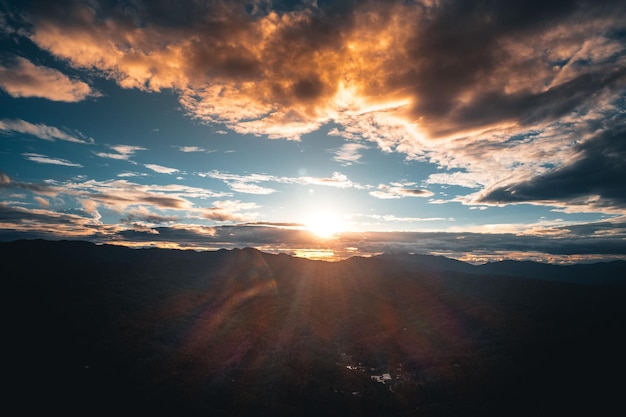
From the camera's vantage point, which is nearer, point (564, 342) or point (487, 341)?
point (564, 342)

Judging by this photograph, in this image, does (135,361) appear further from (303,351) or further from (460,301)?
(460,301)

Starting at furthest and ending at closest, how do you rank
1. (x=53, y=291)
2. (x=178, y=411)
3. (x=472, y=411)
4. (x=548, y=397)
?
(x=53, y=291) → (x=548, y=397) → (x=472, y=411) → (x=178, y=411)

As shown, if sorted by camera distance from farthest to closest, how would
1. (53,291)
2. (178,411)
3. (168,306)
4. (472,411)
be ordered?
1. (53,291)
2. (168,306)
3. (472,411)
4. (178,411)

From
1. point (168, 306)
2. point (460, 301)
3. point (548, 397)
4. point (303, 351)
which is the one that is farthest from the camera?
point (460, 301)

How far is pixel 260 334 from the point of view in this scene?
108812 mm

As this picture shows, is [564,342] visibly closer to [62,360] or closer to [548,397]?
[548,397]

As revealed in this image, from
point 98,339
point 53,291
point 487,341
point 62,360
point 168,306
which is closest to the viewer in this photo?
point 62,360

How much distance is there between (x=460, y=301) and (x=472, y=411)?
13985 centimetres

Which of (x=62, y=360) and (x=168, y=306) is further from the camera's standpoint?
(x=168, y=306)

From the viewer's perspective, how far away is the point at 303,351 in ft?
296

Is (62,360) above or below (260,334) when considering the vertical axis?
above

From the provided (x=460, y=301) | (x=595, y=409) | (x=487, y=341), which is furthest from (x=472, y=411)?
(x=460, y=301)

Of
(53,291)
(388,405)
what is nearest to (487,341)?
(388,405)

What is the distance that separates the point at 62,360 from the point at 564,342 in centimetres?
12989
